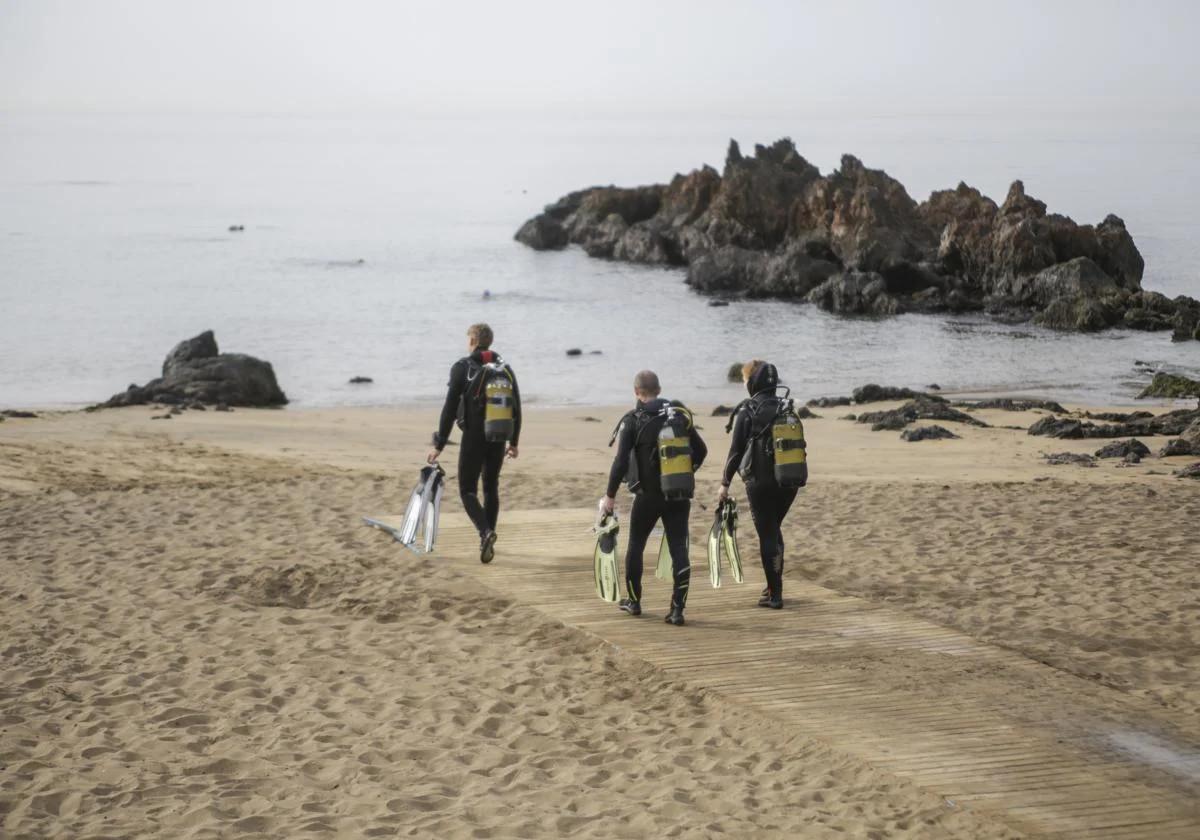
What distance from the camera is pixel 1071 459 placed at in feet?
62.4

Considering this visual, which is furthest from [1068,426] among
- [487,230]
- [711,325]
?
[487,230]

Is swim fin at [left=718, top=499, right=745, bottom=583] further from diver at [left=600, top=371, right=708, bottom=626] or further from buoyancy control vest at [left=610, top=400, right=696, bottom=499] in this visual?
buoyancy control vest at [left=610, top=400, right=696, bottom=499]

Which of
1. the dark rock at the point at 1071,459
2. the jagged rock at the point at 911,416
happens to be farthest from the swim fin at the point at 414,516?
the jagged rock at the point at 911,416

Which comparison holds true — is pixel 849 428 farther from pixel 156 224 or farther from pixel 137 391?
pixel 156 224

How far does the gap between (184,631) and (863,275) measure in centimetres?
4582

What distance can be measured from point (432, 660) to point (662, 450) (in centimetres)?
216

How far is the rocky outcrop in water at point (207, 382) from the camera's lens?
26.6 meters

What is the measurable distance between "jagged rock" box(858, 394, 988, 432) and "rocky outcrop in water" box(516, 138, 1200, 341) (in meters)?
21.5

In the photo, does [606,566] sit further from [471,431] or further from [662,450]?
[471,431]

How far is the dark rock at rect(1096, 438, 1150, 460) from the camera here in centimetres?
A: 1898

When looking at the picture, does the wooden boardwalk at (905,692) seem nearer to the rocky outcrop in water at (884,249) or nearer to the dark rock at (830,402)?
the dark rock at (830,402)

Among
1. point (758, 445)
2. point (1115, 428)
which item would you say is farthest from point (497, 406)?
point (1115, 428)

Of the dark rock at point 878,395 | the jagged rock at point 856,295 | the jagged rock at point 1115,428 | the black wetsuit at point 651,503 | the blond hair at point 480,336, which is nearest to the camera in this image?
the black wetsuit at point 651,503

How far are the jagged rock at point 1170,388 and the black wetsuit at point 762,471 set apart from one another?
77.6ft
